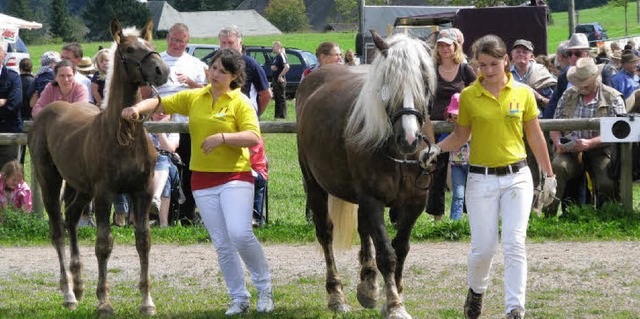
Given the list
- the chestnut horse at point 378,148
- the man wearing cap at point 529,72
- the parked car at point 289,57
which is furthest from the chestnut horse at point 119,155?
the parked car at point 289,57

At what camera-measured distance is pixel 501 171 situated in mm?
7145

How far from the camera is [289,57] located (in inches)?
1537

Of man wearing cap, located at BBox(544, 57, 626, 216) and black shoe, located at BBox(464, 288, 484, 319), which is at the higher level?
man wearing cap, located at BBox(544, 57, 626, 216)

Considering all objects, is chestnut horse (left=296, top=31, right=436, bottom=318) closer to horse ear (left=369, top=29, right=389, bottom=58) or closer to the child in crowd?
horse ear (left=369, top=29, right=389, bottom=58)

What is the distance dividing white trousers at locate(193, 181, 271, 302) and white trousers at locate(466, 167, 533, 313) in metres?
1.55

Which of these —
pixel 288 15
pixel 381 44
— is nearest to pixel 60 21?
pixel 288 15

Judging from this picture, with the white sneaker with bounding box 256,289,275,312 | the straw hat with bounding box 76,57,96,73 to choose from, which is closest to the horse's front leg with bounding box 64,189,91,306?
the white sneaker with bounding box 256,289,275,312

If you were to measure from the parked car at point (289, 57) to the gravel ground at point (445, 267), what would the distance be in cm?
2456

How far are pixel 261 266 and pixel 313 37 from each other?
237ft

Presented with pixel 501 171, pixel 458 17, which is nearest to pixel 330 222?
pixel 501 171

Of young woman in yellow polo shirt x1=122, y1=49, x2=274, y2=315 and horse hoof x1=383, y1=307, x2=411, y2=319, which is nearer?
horse hoof x1=383, y1=307, x2=411, y2=319

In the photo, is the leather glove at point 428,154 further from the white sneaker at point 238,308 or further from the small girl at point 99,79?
the small girl at point 99,79

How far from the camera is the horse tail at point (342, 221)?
351 inches

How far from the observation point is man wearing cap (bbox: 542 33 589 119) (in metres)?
→ 12.6
